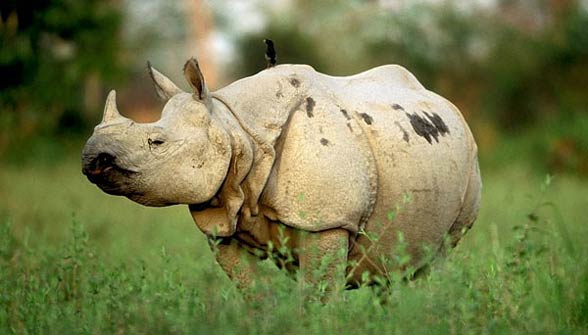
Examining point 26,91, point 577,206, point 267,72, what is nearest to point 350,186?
point 267,72

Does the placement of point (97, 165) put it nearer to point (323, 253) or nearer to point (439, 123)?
point (323, 253)

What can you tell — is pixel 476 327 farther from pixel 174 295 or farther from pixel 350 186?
pixel 174 295

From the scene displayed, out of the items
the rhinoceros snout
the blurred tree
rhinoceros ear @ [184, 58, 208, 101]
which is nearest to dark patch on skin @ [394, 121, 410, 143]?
rhinoceros ear @ [184, 58, 208, 101]

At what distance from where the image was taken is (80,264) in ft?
18.3

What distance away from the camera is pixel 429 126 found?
5574mm

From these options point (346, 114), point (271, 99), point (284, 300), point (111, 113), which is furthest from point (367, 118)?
point (284, 300)

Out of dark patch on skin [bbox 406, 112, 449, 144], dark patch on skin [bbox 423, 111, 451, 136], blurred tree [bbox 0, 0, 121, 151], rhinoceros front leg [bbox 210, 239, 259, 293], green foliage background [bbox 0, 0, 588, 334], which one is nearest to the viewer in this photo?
green foliage background [bbox 0, 0, 588, 334]

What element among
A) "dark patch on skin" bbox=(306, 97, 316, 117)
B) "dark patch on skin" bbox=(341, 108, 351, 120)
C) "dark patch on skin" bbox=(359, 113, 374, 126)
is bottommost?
"dark patch on skin" bbox=(359, 113, 374, 126)

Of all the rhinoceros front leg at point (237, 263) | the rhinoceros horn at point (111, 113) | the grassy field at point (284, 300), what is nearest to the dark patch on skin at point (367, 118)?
the grassy field at point (284, 300)

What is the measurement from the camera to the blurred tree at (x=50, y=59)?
1606cm

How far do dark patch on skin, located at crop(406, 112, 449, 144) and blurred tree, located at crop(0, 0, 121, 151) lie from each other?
10.7 m

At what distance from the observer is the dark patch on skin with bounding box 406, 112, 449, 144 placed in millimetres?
5488

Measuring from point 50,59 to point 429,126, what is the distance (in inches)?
605

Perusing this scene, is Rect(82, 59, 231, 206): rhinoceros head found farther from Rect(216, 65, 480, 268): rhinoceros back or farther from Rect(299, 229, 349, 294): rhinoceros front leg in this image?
Rect(299, 229, 349, 294): rhinoceros front leg
